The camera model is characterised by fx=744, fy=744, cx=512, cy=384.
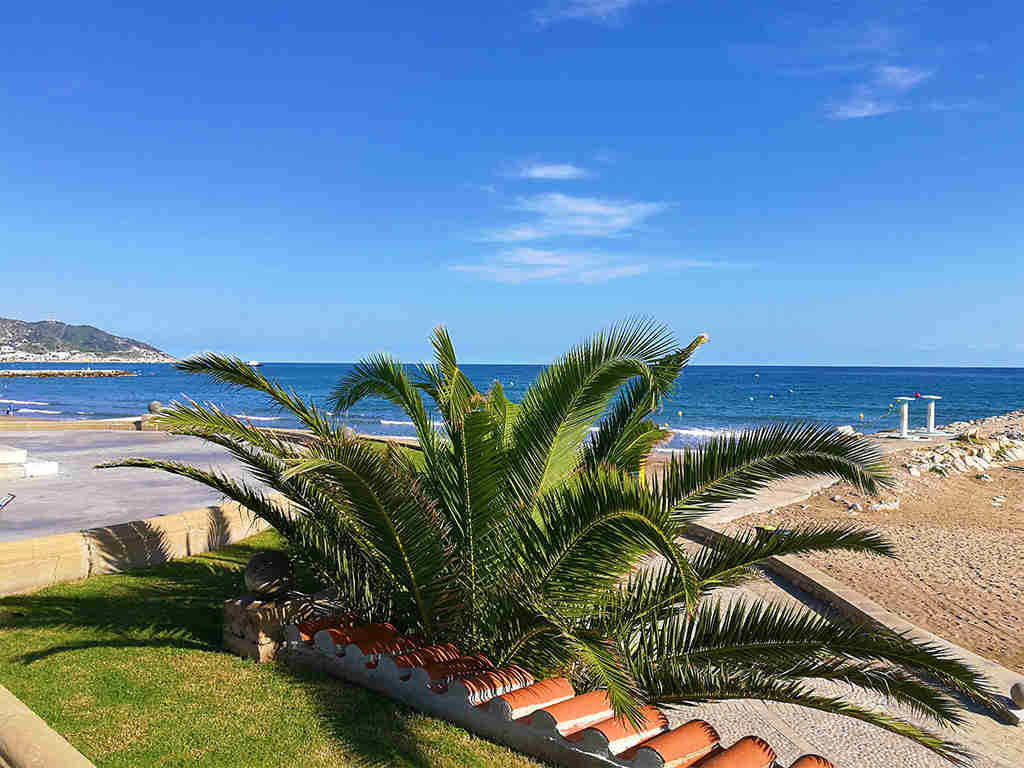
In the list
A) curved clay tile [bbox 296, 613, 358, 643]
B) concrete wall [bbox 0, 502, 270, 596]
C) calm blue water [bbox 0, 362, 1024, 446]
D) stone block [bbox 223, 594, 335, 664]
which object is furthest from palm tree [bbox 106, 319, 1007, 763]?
calm blue water [bbox 0, 362, 1024, 446]

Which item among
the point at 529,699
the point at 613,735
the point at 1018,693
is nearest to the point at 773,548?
the point at 613,735

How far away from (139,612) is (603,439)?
429 cm

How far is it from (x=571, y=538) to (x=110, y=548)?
5641mm

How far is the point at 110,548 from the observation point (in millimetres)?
7629

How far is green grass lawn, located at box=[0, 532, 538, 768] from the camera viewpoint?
423 cm

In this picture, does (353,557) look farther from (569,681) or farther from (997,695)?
(997,695)

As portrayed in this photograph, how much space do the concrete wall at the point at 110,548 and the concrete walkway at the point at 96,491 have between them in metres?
1.62

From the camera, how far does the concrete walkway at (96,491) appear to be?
9.61 m

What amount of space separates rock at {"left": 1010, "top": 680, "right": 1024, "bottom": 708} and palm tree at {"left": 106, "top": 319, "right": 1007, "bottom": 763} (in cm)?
137

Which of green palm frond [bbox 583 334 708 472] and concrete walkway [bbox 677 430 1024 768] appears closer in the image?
concrete walkway [bbox 677 430 1024 768]

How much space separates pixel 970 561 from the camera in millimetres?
10867

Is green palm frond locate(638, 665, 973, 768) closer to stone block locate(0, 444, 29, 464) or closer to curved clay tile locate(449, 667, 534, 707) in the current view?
curved clay tile locate(449, 667, 534, 707)

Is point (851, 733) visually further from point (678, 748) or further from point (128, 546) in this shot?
point (128, 546)

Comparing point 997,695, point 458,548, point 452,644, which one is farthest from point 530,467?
point 997,695
